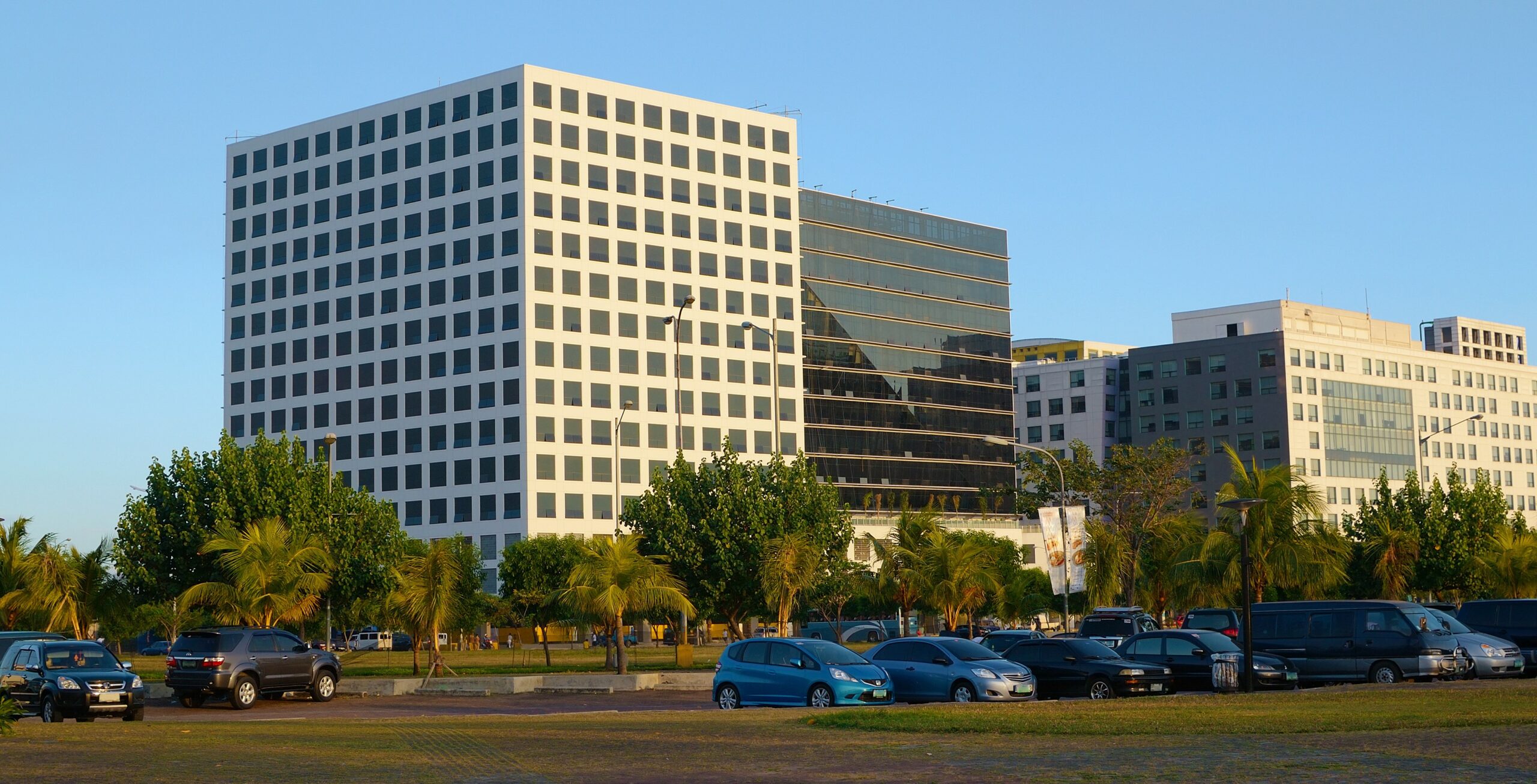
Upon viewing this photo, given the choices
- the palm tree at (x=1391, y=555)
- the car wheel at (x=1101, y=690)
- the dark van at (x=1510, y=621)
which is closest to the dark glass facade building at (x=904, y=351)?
the palm tree at (x=1391, y=555)

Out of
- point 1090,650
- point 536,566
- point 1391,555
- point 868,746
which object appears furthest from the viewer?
point 536,566

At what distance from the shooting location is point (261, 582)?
1861 inches

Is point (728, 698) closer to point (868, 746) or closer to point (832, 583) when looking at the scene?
point (868, 746)

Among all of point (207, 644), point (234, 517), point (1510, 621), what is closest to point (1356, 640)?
point (1510, 621)

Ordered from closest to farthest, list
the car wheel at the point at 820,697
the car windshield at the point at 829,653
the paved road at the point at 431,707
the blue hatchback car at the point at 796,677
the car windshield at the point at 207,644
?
the car wheel at the point at 820,697 → the blue hatchback car at the point at 796,677 → the car windshield at the point at 829,653 → the paved road at the point at 431,707 → the car windshield at the point at 207,644

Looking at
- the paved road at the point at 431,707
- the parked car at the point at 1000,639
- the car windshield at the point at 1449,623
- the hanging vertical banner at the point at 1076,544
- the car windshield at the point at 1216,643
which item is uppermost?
the hanging vertical banner at the point at 1076,544

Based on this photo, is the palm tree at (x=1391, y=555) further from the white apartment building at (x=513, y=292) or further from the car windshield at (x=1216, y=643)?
the white apartment building at (x=513, y=292)

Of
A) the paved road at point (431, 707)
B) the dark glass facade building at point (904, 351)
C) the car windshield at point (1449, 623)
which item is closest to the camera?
the paved road at point (431, 707)

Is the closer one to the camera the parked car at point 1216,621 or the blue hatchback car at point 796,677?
the blue hatchback car at point 796,677

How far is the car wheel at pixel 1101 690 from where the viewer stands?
32.6 metres

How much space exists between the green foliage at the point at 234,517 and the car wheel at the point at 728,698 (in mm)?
22244

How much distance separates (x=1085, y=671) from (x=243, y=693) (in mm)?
19497

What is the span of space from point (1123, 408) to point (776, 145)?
5545 cm

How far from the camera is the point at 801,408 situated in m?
133
